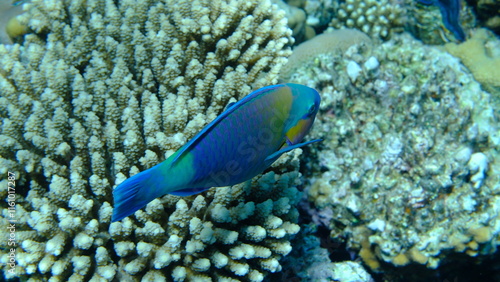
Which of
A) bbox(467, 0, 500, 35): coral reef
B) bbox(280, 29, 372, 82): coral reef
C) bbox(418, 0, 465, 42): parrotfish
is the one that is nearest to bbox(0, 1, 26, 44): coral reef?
bbox(280, 29, 372, 82): coral reef

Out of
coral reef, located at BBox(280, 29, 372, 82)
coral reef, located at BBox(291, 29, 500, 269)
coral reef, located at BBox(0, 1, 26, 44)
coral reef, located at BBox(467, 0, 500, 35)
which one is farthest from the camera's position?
coral reef, located at BBox(467, 0, 500, 35)

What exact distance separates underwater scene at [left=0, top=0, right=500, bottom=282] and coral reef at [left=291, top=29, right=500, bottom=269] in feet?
0.06

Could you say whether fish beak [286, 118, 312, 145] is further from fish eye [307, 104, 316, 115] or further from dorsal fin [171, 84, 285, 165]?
dorsal fin [171, 84, 285, 165]

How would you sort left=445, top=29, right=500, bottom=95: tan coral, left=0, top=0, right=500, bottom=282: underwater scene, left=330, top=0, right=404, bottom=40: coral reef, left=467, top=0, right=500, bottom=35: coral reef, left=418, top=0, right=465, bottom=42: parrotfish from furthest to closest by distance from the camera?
left=330, top=0, right=404, bottom=40: coral reef < left=467, top=0, right=500, bottom=35: coral reef < left=418, top=0, right=465, bottom=42: parrotfish < left=445, top=29, right=500, bottom=95: tan coral < left=0, top=0, right=500, bottom=282: underwater scene

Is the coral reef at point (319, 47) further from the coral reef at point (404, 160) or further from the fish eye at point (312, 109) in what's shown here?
the fish eye at point (312, 109)

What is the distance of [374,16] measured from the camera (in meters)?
5.46

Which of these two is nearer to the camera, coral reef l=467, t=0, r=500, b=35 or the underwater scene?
the underwater scene

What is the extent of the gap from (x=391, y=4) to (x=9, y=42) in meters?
5.72

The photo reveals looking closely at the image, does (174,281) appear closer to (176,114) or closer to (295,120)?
(176,114)

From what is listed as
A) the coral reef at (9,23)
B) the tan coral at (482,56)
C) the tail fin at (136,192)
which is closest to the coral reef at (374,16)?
the tan coral at (482,56)

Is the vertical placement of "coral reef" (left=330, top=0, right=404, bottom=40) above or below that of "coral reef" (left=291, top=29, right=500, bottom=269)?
above

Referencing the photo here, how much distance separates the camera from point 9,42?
3.76 meters

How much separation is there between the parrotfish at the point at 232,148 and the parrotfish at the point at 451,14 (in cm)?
443

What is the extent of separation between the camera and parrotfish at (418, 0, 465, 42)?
4.86m
